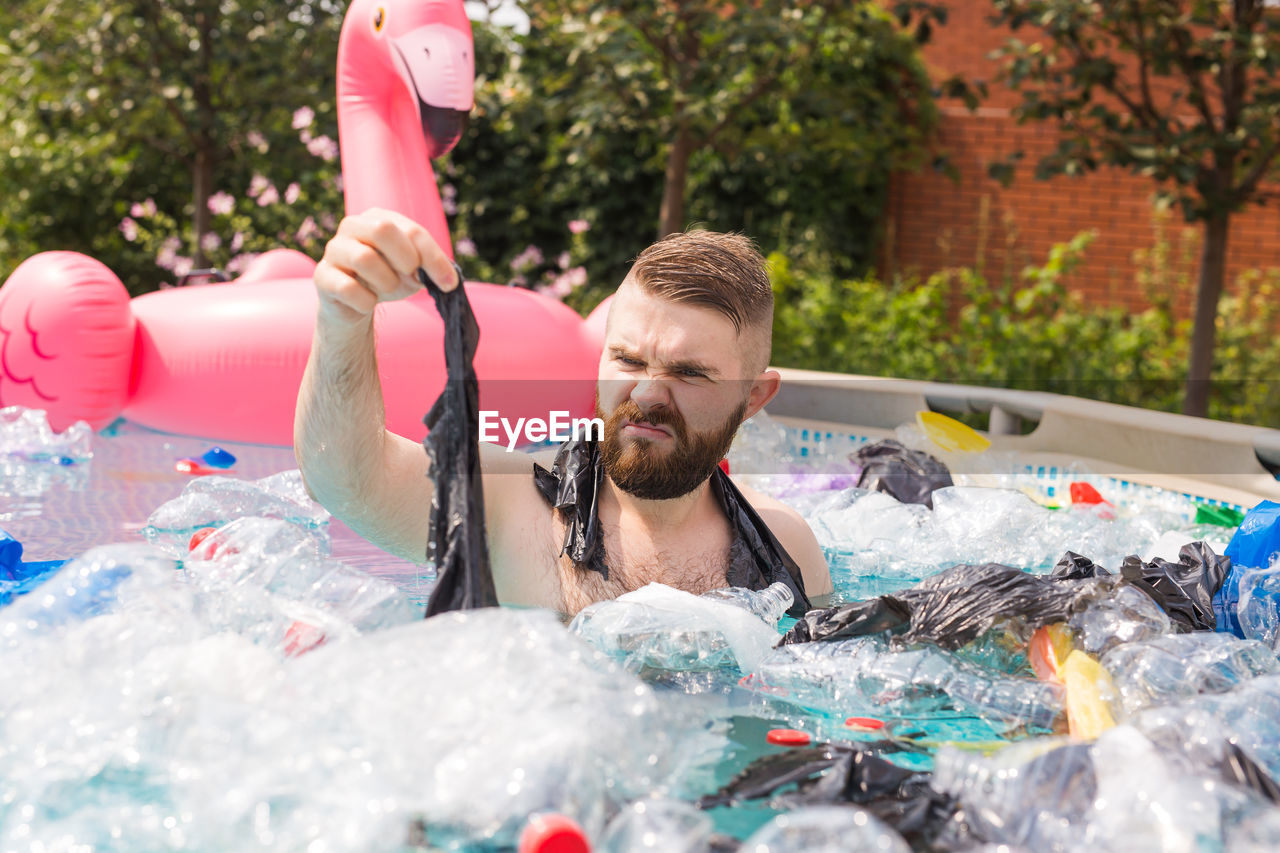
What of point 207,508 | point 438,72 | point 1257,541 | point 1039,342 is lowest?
point 1039,342

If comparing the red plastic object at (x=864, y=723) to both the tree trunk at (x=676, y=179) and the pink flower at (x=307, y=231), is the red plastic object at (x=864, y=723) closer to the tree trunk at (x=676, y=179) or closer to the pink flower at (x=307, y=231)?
the tree trunk at (x=676, y=179)

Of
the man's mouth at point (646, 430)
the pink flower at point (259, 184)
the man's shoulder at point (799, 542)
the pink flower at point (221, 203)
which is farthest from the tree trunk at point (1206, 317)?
the pink flower at point (221, 203)

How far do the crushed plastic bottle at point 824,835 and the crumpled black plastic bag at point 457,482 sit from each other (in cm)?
63

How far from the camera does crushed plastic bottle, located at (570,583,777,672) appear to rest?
6.52ft

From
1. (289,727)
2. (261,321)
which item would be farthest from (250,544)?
(261,321)

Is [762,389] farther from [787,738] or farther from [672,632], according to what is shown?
[787,738]

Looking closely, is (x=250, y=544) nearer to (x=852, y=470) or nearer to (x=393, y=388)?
(x=393, y=388)

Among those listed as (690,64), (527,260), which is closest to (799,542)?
(690,64)

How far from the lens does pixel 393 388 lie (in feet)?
13.5

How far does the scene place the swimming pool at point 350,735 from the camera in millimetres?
1293

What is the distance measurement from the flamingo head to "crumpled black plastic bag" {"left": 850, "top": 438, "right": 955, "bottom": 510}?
2.08 m

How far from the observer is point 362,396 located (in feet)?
6.07

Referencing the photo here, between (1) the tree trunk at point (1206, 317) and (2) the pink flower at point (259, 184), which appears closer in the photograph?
(1) the tree trunk at point (1206, 317)

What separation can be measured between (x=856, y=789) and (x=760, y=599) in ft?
2.29
